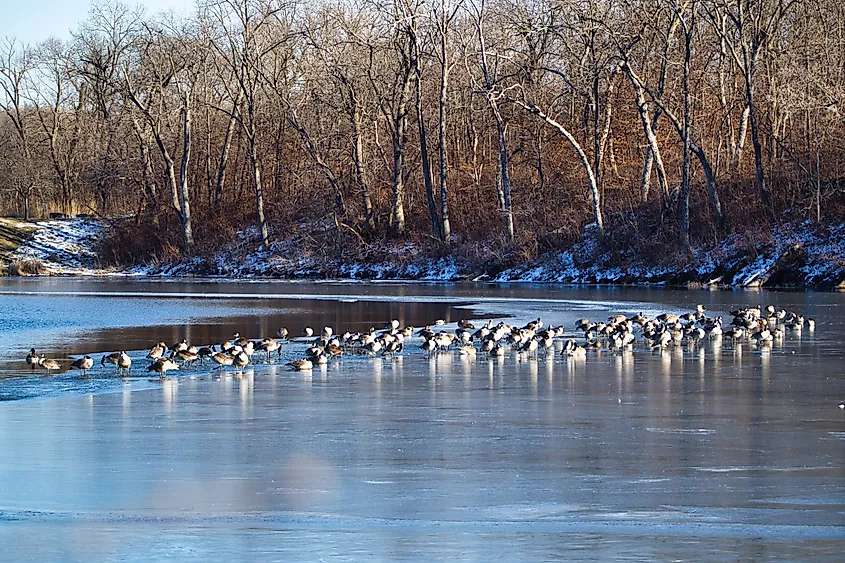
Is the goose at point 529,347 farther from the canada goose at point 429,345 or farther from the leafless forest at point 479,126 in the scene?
the leafless forest at point 479,126

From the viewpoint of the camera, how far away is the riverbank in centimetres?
3562

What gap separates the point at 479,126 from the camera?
5775cm

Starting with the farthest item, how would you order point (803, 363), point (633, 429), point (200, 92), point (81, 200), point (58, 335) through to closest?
1. point (81, 200)
2. point (200, 92)
3. point (58, 335)
4. point (803, 363)
5. point (633, 429)

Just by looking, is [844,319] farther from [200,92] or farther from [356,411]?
[200,92]

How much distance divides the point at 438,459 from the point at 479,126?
163ft

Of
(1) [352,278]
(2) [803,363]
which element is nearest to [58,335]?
(2) [803,363]

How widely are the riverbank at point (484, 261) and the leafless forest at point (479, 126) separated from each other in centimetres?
73

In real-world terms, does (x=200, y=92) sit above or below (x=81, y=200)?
above

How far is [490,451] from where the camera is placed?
9.38 metres

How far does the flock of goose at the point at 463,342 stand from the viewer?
630 inches

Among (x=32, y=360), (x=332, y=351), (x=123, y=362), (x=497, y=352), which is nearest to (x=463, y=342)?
(x=497, y=352)

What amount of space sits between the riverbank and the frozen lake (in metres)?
18.3

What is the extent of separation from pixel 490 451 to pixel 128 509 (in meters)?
3.19

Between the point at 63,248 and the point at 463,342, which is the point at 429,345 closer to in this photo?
the point at 463,342
